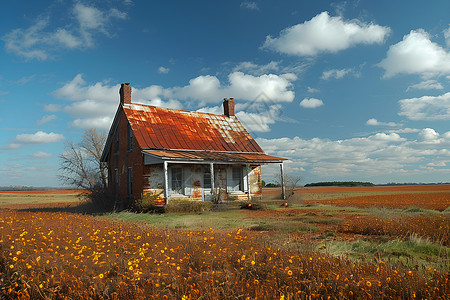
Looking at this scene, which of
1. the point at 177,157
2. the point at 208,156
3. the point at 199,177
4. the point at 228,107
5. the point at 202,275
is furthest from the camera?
the point at 228,107


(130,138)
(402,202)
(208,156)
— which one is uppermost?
(130,138)

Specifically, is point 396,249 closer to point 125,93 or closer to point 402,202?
point 402,202

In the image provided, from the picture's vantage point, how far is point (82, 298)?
4.11 metres

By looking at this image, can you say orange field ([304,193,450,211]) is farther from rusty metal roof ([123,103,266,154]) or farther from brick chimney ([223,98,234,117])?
brick chimney ([223,98,234,117])

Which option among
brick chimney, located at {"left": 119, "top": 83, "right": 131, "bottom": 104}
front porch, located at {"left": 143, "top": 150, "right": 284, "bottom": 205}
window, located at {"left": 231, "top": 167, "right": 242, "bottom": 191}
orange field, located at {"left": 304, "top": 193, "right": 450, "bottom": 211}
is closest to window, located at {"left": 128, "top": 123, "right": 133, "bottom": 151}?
brick chimney, located at {"left": 119, "top": 83, "right": 131, "bottom": 104}

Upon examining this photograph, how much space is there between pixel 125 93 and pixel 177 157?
741cm

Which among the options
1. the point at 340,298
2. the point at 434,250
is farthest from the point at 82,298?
the point at 434,250

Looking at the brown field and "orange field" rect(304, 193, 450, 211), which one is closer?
"orange field" rect(304, 193, 450, 211)

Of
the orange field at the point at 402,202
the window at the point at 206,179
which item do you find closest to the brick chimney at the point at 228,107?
the window at the point at 206,179

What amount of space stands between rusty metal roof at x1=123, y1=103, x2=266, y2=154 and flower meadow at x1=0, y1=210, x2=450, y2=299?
14.8 meters

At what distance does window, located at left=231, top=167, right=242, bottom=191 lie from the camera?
23.6 meters

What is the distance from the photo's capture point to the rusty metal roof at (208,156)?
61.0ft

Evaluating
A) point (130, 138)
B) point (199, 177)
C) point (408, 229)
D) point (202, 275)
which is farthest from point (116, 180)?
point (202, 275)

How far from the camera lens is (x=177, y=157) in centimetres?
1841
